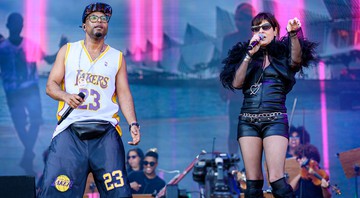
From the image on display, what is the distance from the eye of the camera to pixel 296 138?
7984 millimetres

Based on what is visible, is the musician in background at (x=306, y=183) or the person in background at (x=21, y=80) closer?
the musician in background at (x=306, y=183)

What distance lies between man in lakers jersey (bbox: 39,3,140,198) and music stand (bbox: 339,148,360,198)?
4334 millimetres

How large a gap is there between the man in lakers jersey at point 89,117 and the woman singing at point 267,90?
3.05 ft

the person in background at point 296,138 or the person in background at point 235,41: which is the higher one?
the person in background at point 235,41

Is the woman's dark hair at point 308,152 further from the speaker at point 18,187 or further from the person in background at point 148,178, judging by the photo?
the speaker at point 18,187

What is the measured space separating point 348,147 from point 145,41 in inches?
132

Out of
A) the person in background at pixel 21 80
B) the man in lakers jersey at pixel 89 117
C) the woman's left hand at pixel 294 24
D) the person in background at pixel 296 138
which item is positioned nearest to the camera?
the man in lakers jersey at pixel 89 117

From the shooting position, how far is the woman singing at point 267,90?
4285 mm

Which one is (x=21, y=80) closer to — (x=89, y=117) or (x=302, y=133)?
(x=302, y=133)

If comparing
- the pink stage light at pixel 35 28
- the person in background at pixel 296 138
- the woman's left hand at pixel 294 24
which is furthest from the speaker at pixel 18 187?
the person in background at pixel 296 138

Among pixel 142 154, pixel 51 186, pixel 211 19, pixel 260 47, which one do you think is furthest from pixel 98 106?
pixel 211 19

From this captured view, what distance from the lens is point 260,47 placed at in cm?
466

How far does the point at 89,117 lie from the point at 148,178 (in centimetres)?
385

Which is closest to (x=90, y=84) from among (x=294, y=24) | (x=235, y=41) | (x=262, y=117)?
(x=262, y=117)
